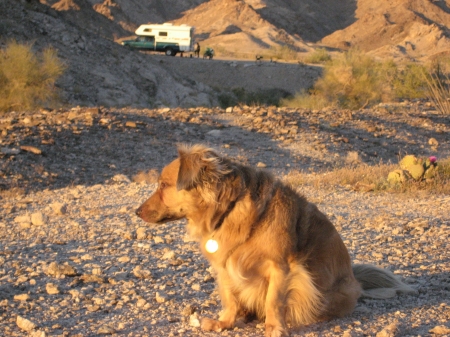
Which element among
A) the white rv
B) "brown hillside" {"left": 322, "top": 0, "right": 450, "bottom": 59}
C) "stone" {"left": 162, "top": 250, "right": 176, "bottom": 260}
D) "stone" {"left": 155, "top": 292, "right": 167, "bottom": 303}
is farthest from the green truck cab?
"stone" {"left": 155, "top": 292, "right": 167, "bottom": 303}

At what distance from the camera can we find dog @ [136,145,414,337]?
4898 mm

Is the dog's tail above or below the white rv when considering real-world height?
below

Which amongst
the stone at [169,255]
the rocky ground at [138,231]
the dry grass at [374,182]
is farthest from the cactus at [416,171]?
the stone at [169,255]

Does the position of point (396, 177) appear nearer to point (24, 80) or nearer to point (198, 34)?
point (24, 80)

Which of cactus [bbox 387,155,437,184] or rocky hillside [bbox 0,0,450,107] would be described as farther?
rocky hillside [bbox 0,0,450,107]

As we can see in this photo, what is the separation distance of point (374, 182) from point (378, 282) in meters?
6.66

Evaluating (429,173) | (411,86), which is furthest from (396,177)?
(411,86)

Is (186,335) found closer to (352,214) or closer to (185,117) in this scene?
(352,214)

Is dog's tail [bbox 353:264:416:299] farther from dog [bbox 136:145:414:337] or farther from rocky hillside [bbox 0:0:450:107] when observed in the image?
rocky hillside [bbox 0:0:450:107]

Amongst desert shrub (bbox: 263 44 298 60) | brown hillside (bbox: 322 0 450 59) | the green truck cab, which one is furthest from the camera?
brown hillside (bbox: 322 0 450 59)

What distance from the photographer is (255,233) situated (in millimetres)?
4887

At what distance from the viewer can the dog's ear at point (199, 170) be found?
491cm

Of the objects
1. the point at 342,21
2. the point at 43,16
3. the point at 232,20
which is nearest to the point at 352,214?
the point at 43,16

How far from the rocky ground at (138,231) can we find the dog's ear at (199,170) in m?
1.28
